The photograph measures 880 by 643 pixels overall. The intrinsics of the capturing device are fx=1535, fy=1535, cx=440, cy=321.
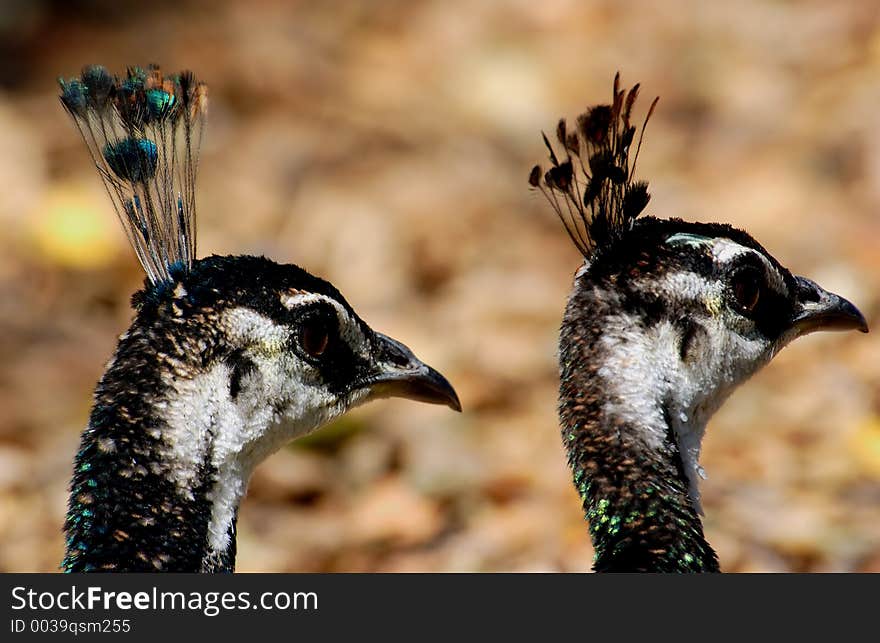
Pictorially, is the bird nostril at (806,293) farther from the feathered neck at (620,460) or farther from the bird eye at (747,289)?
the feathered neck at (620,460)

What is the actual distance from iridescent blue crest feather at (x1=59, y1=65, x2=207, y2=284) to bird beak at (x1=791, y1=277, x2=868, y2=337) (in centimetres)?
131

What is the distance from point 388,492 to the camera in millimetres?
4504

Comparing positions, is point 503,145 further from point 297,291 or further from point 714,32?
point 297,291

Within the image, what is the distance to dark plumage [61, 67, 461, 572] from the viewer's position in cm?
275

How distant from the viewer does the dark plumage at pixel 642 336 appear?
307cm

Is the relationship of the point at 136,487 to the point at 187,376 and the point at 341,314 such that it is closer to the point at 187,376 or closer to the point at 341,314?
the point at 187,376

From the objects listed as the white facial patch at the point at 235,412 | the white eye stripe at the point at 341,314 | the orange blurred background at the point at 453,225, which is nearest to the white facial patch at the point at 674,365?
the white eye stripe at the point at 341,314

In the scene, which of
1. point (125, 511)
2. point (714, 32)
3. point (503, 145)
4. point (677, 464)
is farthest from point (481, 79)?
point (125, 511)

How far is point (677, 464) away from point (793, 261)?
2783 mm

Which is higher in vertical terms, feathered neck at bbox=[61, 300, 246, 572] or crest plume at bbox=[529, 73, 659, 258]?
crest plume at bbox=[529, 73, 659, 258]

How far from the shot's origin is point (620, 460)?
3076 millimetres

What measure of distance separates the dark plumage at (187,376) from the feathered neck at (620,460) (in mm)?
275

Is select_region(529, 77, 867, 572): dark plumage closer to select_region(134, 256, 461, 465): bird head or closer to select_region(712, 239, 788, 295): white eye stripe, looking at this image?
select_region(712, 239, 788, 295): white eye stripe

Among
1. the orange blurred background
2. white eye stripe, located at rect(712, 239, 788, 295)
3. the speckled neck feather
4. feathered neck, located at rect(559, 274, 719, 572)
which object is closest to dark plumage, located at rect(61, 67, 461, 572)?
the speckled neck feather
